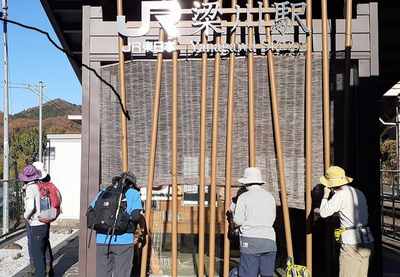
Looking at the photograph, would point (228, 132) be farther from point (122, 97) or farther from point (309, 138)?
point (122, 97)

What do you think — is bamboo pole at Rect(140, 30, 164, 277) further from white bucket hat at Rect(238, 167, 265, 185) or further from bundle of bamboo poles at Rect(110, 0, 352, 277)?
white bucket hat at Rect(238, 167, 265, 185)

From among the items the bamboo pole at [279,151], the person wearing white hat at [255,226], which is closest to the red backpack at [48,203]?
the person wearing white hat at [255,226]

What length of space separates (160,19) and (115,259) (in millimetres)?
2596

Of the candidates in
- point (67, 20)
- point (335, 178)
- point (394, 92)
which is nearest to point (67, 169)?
point (67, 20)

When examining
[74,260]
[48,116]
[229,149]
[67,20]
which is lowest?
[74,260]

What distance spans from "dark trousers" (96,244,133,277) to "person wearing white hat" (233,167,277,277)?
1119 mm

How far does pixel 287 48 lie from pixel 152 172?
78.1 inches

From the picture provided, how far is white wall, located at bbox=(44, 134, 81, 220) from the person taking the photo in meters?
16.2

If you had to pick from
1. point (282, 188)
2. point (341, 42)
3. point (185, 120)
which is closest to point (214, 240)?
point (282, 188)

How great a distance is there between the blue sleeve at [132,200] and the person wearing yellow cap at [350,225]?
1.79 m

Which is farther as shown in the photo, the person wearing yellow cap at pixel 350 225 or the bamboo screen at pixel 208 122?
the bamboo screen at pixel 208 122

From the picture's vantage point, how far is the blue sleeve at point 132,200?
547 cm

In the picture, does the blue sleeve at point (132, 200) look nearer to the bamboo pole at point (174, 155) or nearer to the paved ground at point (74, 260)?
the bamboo pole at point (174, 155)

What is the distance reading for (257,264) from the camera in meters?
5.38
